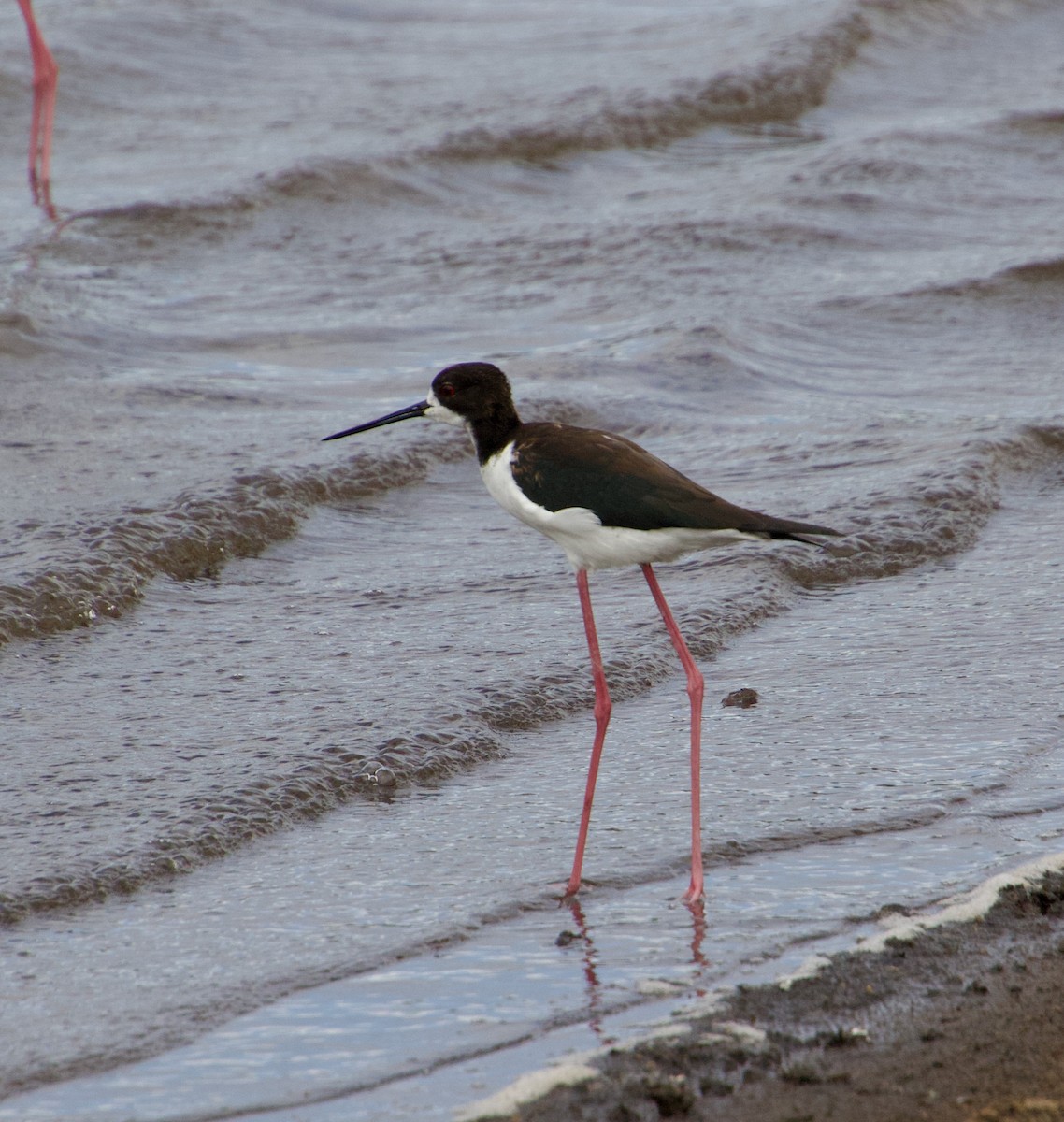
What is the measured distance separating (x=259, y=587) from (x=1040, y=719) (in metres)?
3.02

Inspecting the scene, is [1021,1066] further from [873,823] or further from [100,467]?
[100,467]

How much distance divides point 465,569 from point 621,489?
2517 millimetres

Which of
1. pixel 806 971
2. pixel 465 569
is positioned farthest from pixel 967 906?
pixel 465 569

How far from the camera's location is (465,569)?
6.81 meters

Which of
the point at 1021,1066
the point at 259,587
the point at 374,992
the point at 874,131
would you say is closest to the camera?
the point at 1021,1066

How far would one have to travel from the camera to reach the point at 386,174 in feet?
45.0

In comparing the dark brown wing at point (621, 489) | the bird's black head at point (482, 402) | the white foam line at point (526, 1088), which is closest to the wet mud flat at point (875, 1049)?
the white foam line at point (526, 1088)

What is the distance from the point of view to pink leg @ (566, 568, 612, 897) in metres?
4.30

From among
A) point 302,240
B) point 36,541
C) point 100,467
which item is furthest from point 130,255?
point 36,541

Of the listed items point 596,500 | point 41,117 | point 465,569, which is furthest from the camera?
point 41,117

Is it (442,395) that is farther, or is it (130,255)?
(130,255)

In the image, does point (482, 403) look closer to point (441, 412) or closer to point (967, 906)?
point (441, 412)

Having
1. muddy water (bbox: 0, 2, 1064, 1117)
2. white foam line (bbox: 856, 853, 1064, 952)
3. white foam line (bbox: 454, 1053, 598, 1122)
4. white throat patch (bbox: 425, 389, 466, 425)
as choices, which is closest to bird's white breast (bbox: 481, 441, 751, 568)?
white throat patch (bbox: 425, 389, 466, 425)

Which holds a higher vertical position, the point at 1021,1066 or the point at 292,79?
the point at 292,79
